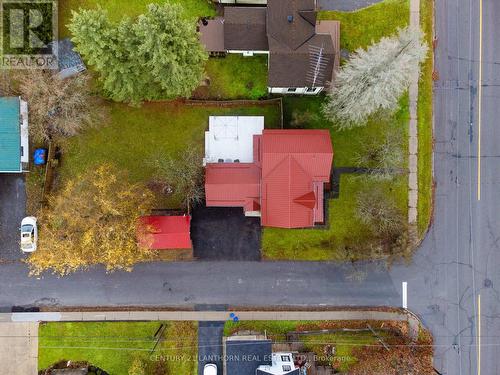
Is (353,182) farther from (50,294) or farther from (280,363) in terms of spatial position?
(50,294)

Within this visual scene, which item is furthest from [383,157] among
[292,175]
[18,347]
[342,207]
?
[18,347]

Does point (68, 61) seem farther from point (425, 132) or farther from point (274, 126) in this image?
Answer: point (425, 132)

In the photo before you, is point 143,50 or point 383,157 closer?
point 143,50

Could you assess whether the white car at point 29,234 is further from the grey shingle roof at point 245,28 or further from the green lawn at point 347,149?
the grey shingle roof at point 245,28

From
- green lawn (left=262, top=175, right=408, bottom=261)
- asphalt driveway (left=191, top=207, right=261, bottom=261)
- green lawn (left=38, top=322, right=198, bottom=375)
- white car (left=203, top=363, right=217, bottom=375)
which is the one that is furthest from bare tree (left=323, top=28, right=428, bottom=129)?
white car (left=203, top=363, right=217, bottom=375)

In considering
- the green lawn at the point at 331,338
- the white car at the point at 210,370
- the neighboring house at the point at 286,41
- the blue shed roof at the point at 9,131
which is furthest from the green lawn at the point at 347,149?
the blue shed roof at the point at 9,131

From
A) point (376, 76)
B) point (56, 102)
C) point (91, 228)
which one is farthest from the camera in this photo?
point (56, 102)

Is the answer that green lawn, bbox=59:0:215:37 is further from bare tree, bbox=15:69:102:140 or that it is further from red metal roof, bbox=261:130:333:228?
red metal roof, bbox=261:130:333:228
